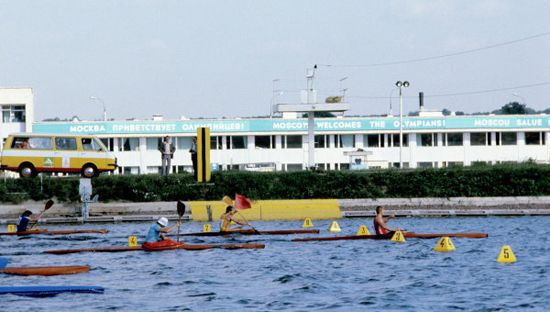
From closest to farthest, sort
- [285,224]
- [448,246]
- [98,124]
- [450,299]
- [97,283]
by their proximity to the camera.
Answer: [450,299], [97,283], [448,246], [285,224], [98,124]

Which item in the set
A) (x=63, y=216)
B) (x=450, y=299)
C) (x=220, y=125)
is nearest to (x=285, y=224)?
(x=63, y=216)

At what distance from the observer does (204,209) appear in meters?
45.1

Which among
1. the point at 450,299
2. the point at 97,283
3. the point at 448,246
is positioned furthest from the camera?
the point at 448,246

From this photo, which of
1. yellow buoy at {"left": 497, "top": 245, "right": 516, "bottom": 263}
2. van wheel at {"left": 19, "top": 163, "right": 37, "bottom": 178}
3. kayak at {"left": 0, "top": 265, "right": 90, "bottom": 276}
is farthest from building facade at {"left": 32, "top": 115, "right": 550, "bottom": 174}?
kayak at {"left": 0, "top": 265, "right": 90, "bottom": 276}

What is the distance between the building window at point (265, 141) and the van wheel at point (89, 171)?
38.0 meters

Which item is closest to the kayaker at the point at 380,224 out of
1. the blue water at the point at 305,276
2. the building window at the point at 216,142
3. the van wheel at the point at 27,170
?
the blue water at the point at 305,276

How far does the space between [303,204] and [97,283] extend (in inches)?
751

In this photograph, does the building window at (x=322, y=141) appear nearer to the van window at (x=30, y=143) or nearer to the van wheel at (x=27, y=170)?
the van window at (x=30, y=143)

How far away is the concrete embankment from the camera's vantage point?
44844mm

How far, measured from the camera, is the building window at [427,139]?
286 ft

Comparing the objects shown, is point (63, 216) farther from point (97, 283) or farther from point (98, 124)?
point (98, 124)

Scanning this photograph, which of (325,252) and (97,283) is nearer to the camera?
(97,283)

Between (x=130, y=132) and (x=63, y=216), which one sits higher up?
(x=130, y=132)

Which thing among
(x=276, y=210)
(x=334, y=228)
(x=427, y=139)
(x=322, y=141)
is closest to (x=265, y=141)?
(x=322, y=141)
